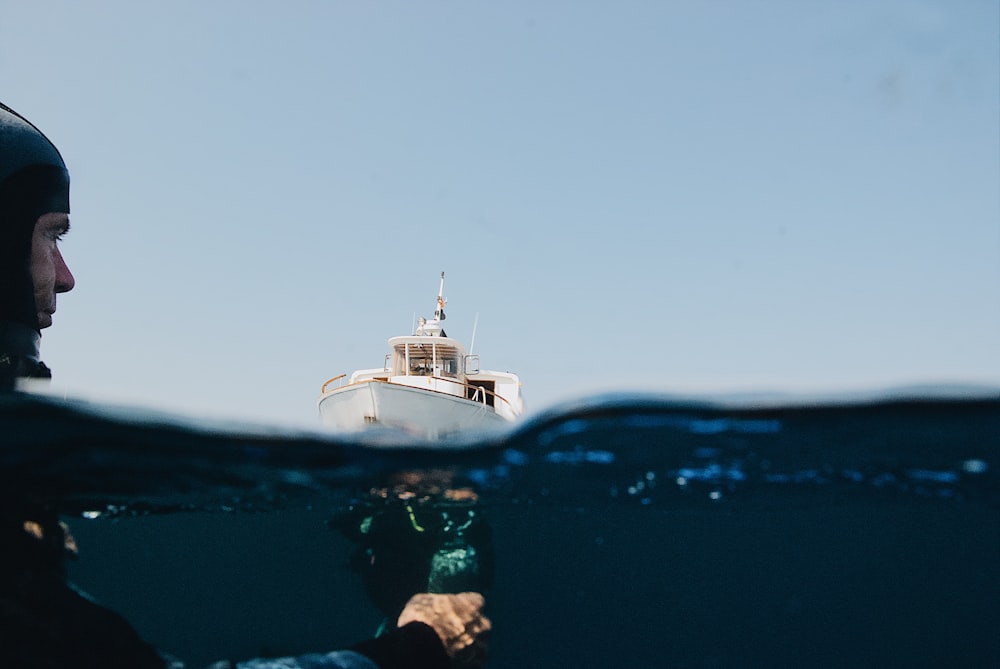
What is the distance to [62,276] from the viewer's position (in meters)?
4.28

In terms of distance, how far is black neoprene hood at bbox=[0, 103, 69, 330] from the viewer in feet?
12.6

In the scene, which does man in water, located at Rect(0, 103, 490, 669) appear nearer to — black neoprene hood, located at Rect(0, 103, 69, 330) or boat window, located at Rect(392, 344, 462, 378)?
black neoprene hood, located at Rect(0, 103, 69, 330)

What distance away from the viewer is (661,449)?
22.1ft

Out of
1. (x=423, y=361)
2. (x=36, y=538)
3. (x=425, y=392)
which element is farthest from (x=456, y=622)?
(x=423, y=361)

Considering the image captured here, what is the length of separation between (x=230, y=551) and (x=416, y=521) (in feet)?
13.8

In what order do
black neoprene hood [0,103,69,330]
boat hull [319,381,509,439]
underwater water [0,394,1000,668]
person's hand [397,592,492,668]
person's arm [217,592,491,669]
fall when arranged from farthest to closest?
boat hull [319,381,509,439], underwater water [0,394,1000,668], person's hand [397,592,492,668], person's arm [217,592,491,669], black neoprene hood [0,103,69,330]

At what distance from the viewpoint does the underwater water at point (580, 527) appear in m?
6.11

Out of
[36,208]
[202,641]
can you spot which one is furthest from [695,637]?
[36,208]

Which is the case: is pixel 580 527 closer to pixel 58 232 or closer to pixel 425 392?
pixel 58 232

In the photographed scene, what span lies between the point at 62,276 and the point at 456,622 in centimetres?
491

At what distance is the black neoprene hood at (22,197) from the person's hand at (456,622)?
4.35m

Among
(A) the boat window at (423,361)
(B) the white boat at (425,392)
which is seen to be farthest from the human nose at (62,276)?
(A) the boat window at (423,361)

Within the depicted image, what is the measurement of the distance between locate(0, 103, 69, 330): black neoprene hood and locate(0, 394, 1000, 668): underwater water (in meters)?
1.41

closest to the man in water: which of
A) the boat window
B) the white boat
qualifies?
the white boat
